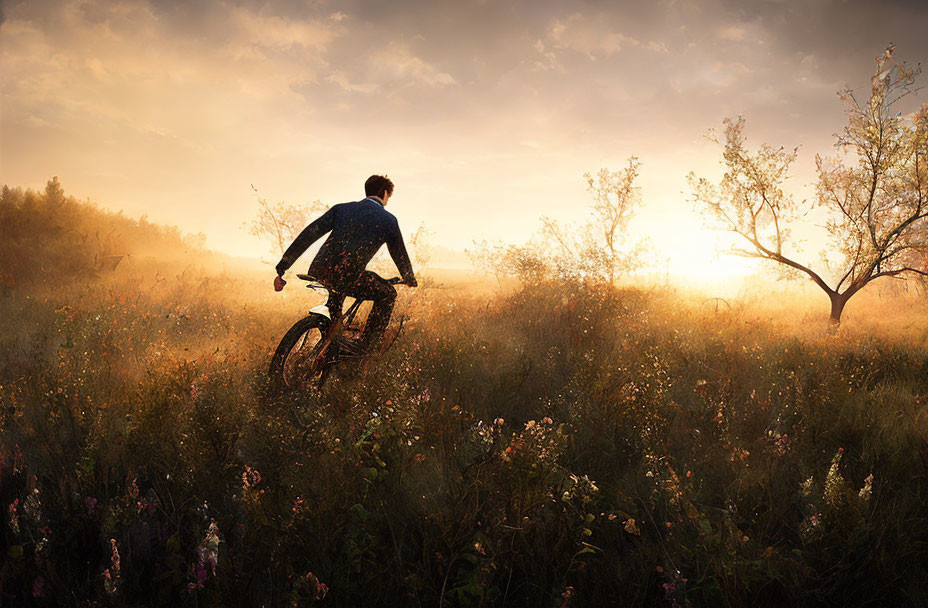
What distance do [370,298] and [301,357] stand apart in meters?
0.90

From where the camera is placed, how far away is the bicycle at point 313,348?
14.1 ft

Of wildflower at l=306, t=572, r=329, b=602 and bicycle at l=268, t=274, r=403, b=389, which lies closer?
wildflower at l=306, t=572, r=329, b=602

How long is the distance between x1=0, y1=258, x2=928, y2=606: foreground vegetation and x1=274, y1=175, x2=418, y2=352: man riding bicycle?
0.76 meters

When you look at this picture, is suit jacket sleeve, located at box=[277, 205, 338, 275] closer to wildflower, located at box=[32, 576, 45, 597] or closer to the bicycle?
the bicycle

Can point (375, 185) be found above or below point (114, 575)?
above

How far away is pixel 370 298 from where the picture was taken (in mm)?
4535

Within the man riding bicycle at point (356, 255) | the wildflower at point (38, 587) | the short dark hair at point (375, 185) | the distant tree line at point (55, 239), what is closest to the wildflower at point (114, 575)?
the wildflower at point (38, 587)

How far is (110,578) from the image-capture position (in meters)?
2.02

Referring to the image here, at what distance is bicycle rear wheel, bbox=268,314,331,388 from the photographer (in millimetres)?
4297

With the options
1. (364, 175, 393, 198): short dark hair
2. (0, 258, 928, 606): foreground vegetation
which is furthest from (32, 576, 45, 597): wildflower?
(364, 175, 393, 198): short dark hair

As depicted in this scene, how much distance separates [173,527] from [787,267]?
1483 centimetres

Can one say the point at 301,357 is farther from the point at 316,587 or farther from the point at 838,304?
the point at 838,304

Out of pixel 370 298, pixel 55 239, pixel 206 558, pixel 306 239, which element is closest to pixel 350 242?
pixel 306 239

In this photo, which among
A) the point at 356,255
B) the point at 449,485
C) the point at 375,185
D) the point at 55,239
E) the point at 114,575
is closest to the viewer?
the point at 114,575
